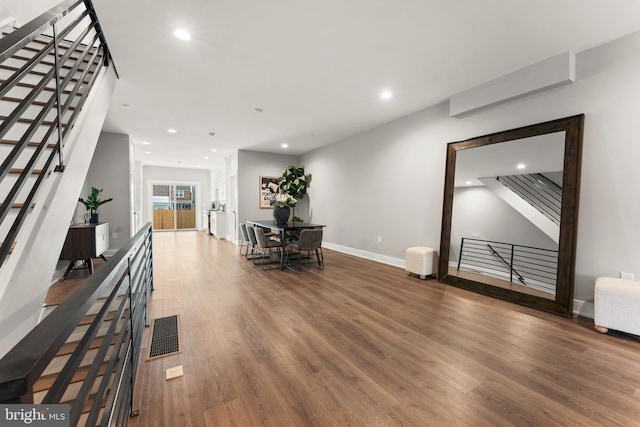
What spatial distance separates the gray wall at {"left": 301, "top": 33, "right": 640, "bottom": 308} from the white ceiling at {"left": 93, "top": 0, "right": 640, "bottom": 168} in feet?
1.26

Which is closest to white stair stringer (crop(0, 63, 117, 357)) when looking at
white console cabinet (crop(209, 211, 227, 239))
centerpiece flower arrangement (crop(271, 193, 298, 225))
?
centerpiece flower arrangement (crop(271, 193, 298, 225))

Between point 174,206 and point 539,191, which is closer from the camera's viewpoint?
point 539,191

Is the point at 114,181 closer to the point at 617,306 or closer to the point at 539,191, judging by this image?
the point at 539,191

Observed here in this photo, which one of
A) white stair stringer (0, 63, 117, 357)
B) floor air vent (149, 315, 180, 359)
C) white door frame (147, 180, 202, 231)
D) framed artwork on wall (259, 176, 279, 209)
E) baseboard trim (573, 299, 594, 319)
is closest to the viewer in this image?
white stair stringer (0, 63, 117, 357)

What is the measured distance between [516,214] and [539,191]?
358 mm

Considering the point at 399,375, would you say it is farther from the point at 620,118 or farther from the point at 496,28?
the point at 620,118

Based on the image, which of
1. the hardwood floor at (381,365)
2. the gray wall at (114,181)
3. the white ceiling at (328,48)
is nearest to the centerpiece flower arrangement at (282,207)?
the white ceiling at (328,48)

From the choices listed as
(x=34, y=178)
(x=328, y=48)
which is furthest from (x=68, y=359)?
(x=328, y=48)

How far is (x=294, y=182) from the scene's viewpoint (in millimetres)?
7613

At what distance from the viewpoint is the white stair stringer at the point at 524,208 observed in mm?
2961

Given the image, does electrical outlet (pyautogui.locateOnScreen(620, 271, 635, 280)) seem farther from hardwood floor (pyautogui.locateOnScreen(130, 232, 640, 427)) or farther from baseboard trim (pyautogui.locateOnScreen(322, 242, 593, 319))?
hardwood floor (pyautogui.locateOnScreen(130, 232, 640, 427))

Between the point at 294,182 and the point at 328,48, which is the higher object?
the point at 328,48

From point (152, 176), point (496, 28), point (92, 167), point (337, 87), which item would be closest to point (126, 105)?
point (92, 167)

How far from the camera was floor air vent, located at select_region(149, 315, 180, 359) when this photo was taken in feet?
6.74
